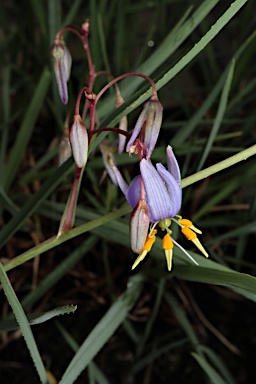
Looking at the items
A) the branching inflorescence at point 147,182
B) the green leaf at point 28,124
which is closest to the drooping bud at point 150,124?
the branching inflorescence at point 147,182

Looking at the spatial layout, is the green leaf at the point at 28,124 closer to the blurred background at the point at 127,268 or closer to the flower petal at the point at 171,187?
the blurred background at the point at 127,268

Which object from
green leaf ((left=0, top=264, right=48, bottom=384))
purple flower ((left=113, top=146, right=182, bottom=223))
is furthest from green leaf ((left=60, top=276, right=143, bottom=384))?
purple flower ((left=113, top=146, right=182, bottom=223))

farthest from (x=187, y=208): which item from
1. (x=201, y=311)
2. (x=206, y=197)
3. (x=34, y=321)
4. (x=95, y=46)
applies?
(x=34, y=321)

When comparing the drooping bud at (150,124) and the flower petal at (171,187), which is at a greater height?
the drooping bud at (150,124)

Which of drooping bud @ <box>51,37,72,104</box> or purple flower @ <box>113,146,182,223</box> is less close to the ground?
drooping bud @ <box>51,37,72,104</box>

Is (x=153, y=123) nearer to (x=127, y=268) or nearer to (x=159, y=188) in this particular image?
(x=159, y=188)

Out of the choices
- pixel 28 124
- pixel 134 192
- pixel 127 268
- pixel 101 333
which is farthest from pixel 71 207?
pixel 127 268

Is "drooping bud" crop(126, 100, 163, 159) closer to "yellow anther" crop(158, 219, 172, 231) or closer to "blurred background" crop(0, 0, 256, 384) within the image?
"yellow anther" crop(158, 219, 172, 231)

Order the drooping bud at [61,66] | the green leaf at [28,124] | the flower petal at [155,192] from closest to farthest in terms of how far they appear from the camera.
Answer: the flower petal at [155,192] < the drooping bud at [61,66] < the green leaf at [28,124]

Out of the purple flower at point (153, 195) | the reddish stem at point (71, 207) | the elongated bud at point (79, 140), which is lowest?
the purple flower at point (153, 195)
